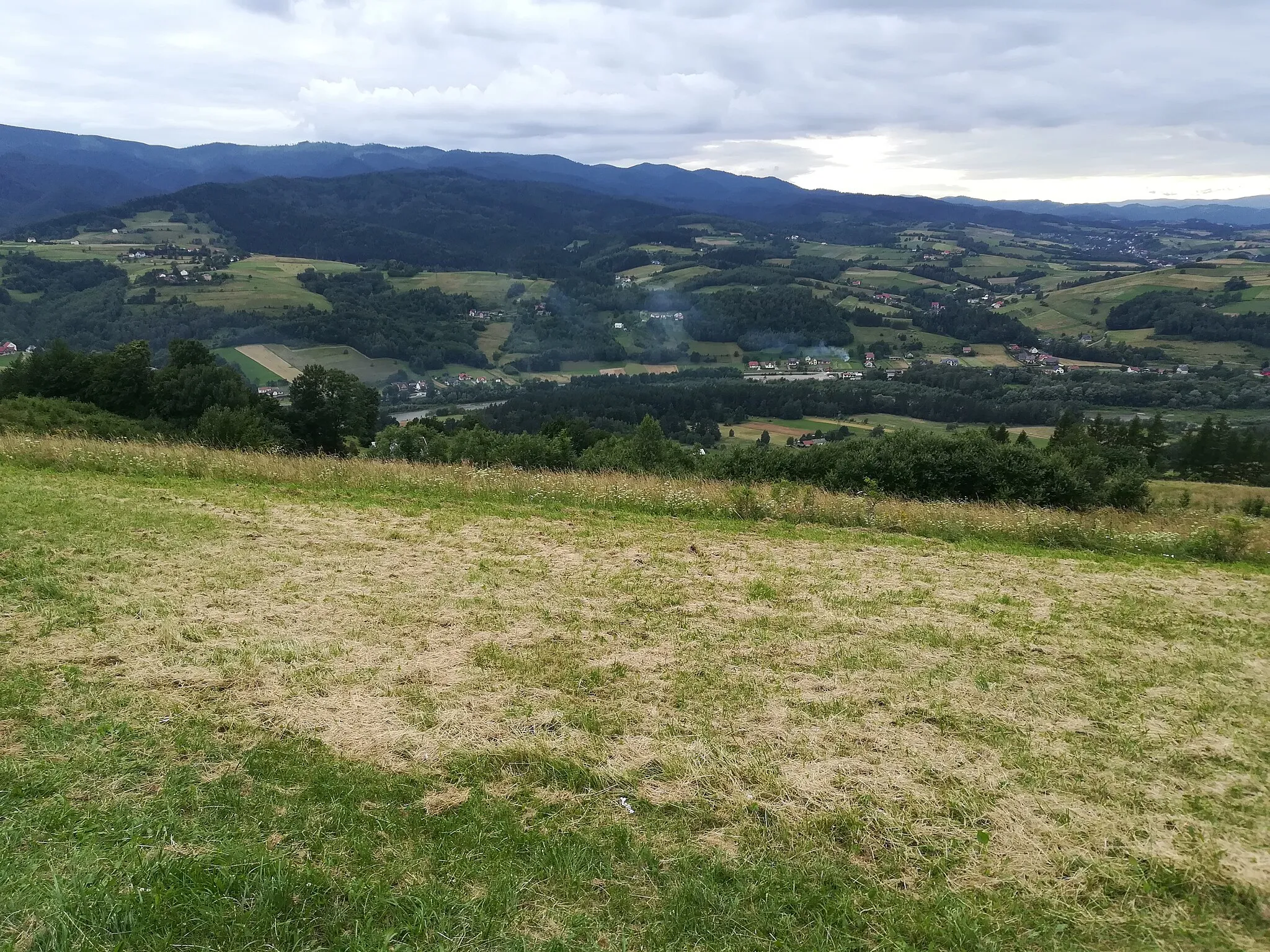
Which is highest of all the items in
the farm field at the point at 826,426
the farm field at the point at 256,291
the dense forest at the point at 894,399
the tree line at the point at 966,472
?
the farm field at the point at 256,291

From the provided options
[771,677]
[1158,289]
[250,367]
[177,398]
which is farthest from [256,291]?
[1158,289]

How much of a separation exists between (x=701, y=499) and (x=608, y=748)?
8652mm

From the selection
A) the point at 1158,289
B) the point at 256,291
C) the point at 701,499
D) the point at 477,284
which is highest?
the point at 1158,289

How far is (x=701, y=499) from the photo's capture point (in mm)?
13398

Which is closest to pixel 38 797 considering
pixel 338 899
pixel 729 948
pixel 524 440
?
pixel 338 899

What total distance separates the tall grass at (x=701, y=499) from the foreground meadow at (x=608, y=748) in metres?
2.47

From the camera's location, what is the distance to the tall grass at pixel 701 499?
40.0 ft

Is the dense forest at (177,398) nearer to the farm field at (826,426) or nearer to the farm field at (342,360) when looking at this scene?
the farm field at (826,426)

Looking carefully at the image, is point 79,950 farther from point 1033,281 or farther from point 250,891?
point 1033,281

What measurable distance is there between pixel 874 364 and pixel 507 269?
117753mm

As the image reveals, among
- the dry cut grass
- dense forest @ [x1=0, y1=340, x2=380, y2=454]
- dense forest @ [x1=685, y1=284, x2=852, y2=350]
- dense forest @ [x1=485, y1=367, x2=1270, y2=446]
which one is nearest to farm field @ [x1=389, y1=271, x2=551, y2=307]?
dense forest @ [x1=685, y1=284, x2=852, y2=350]

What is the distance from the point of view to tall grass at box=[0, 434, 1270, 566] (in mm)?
12188

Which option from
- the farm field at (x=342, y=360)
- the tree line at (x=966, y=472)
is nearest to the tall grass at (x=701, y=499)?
the tree line at (x=966, y=472)

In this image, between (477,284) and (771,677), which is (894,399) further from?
(477,284)
